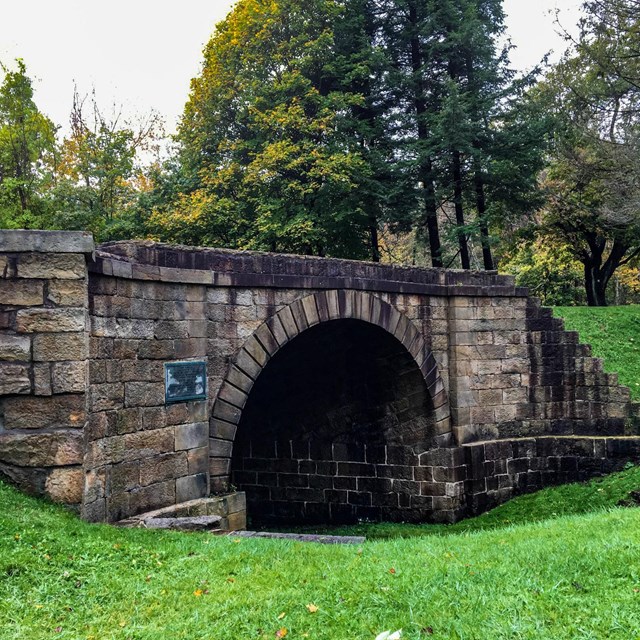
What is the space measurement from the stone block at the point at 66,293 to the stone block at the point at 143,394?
1260mm

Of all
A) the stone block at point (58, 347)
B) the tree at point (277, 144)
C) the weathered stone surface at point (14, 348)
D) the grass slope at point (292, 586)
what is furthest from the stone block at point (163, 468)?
the tree at point (277, 144)

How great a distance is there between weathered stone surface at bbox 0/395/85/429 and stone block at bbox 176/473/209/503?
1.91 metres

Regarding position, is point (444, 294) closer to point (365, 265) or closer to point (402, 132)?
point (365, 265)

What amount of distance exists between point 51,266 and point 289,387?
6812mm

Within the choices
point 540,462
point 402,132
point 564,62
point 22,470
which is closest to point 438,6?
point 402,132

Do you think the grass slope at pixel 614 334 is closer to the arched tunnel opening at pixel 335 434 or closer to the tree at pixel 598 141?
the tree at pixel 598 141

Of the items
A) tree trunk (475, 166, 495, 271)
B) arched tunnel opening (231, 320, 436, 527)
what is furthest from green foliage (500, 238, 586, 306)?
arched tunnel opening (231, 320, 436, 527)

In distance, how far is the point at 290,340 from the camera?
8945 mm

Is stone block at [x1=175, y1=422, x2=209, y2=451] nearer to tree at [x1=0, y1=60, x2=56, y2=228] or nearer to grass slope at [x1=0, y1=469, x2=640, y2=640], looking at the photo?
grass slope at [x1=0, y1=469, x2=640, y2=640]

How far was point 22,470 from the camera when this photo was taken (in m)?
5.69

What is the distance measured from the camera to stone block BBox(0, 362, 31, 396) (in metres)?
5.72

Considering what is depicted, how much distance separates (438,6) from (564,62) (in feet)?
17.5

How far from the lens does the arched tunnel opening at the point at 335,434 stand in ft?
37.0

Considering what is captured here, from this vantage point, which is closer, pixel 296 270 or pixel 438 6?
pixel 296 270
